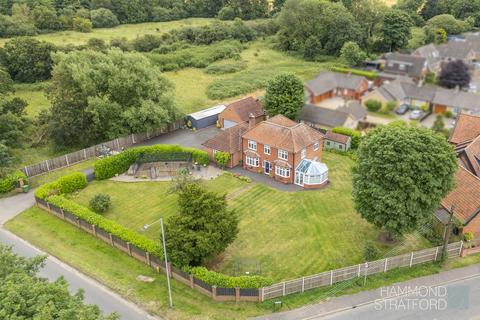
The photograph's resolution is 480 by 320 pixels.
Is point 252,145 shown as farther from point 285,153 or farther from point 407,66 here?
point 407,66

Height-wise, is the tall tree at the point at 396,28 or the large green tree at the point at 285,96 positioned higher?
the tall tree at the point at 396,28

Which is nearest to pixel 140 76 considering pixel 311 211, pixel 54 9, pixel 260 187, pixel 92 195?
pixel 92 195

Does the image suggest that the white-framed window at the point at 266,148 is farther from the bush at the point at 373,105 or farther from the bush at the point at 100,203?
the bush at the point at 373,105

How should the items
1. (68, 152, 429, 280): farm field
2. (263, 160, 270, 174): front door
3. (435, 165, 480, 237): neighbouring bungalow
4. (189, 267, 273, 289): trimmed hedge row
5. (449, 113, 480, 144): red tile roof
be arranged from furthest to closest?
(263, 160, 270, 174): front door → (449, 113, 480, 144): red tile roof → (435, 165, 480, 237): neighbouring bungalow → (68, 152, 429, 280): farm field → (189, 267, 273, 289): trimmed hedge row

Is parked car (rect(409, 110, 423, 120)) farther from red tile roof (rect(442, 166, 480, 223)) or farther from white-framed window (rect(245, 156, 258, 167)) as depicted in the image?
white-framed window (rect(245, 156, 258, 167))

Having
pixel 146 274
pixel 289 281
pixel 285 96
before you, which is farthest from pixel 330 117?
pixel 146 274

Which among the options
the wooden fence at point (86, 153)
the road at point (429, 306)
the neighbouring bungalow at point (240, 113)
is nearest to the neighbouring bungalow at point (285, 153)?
the neighbouring bungalow at point (240, 113)

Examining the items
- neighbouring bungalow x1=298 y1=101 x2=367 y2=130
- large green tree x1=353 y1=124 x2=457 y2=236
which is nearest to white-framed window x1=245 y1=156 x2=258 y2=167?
neighbouring bungalow x1=298 y1=101 x2=367 y2=130
